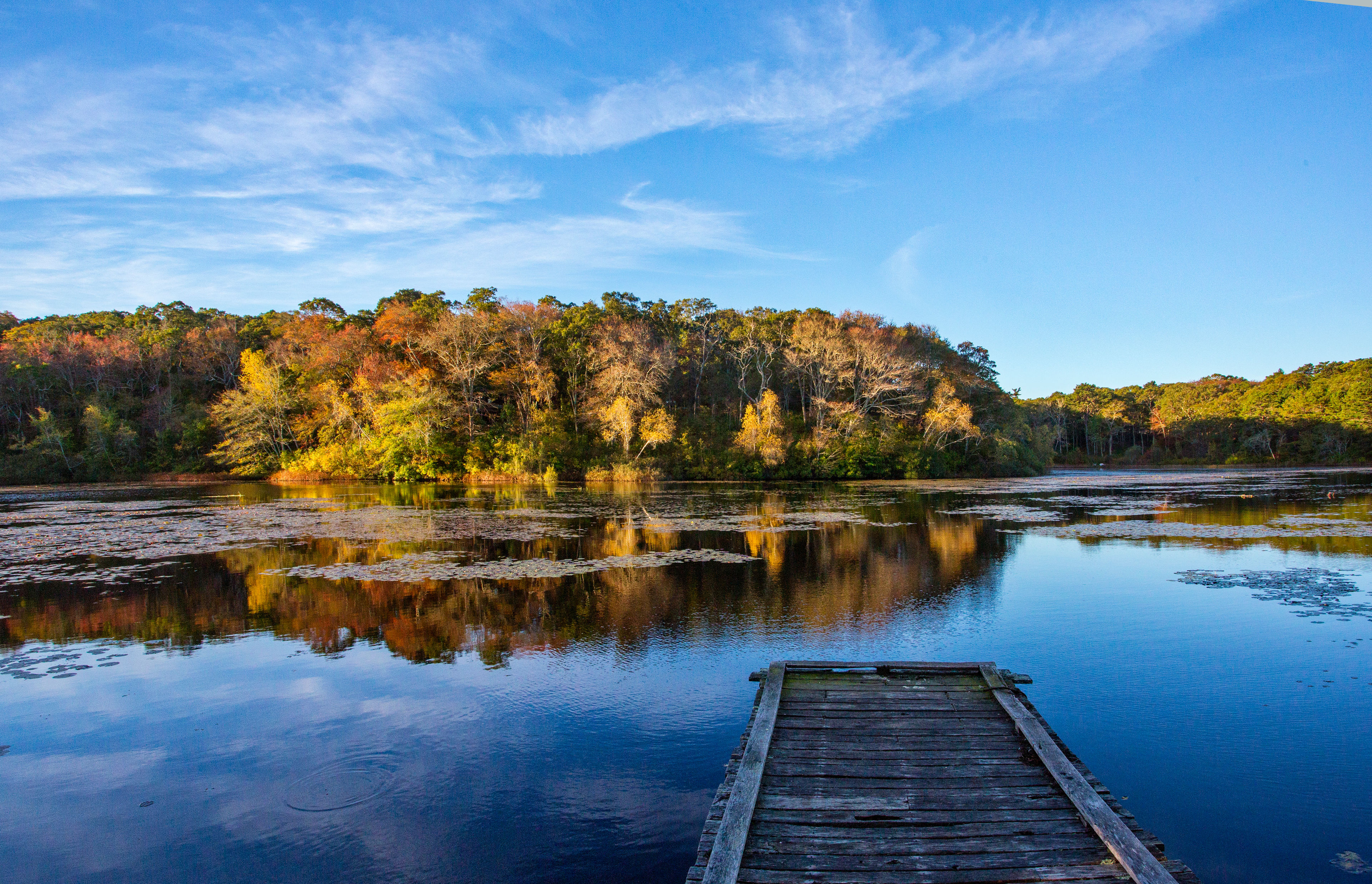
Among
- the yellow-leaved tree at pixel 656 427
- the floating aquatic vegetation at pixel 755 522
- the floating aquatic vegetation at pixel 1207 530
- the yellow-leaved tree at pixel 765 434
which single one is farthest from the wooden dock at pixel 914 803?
the yellow-leaved tree at pixel 765 434

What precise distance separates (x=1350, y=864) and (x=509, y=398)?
149ft

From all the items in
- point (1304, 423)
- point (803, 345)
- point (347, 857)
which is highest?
point (803, 345)

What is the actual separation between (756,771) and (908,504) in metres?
24.5

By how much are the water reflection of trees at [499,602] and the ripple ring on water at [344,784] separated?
2711 millimetres

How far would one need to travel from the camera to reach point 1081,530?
62.7ft

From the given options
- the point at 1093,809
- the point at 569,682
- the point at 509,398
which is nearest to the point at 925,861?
the point at 1093,809

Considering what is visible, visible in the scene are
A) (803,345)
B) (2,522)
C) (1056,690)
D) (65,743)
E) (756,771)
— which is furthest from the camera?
(803,345)

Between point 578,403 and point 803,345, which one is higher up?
point 803,345

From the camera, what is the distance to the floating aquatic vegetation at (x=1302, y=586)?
33.9ft

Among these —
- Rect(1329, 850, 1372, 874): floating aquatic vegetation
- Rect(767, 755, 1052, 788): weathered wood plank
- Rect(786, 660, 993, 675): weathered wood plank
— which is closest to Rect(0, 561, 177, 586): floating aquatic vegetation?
Rect(786, 660, 993, 675): weathered wood plank

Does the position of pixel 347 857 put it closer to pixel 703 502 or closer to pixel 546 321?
pixel 703 502

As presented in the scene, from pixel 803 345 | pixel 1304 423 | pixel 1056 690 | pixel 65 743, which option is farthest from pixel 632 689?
pixel 1304 423

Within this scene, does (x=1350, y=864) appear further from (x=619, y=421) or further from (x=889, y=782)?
(x=619, y=421)

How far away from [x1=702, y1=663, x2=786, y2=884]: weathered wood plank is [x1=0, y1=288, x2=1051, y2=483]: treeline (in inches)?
1408
